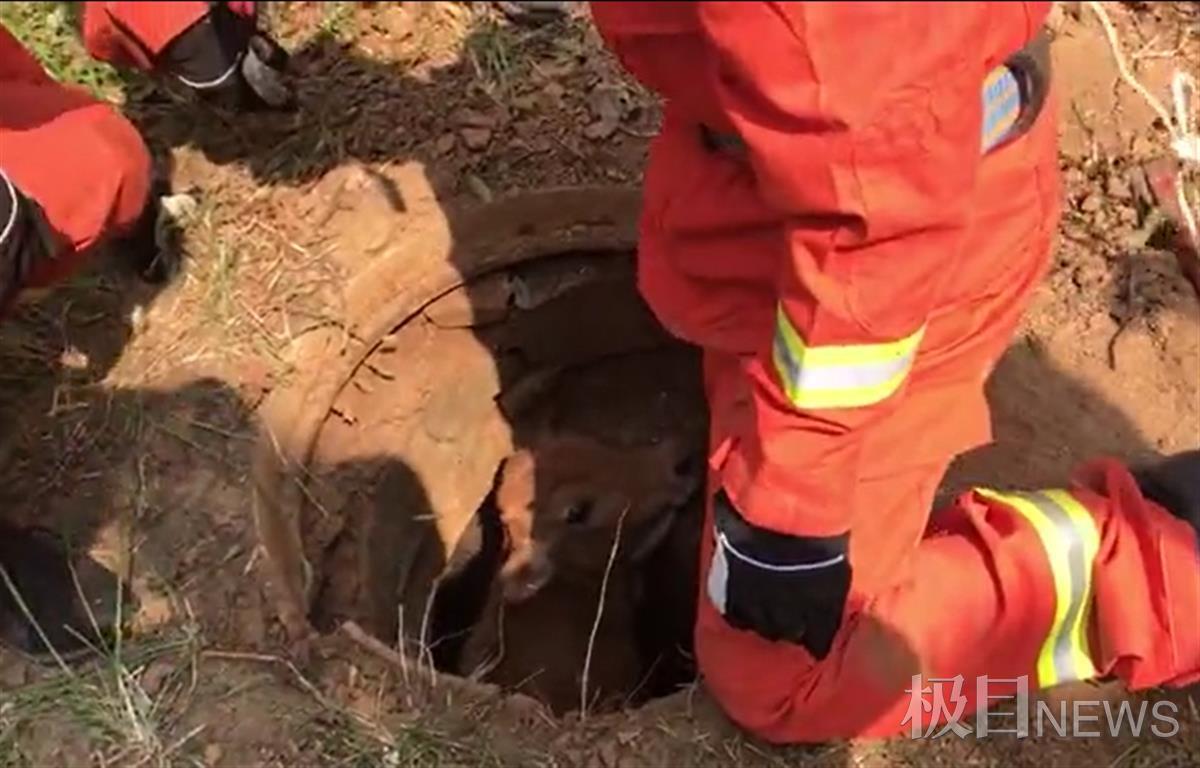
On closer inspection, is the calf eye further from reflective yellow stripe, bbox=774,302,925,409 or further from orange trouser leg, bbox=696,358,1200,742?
reflective yellow stripe, bbox=774,302,925,409

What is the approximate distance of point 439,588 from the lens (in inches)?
118

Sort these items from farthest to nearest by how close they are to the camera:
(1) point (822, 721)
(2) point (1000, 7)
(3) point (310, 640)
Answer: (3) point (310, 640) → (1) point (822, 721) → (2) point (1000, 7)

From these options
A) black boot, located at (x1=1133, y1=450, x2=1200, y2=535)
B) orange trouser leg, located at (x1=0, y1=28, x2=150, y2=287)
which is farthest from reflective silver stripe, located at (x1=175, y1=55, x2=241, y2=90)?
black boot, located at (x1=1133, y1=450, x2=1200, y2=535)

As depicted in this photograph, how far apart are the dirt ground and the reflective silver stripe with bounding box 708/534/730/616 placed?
0.80 feet

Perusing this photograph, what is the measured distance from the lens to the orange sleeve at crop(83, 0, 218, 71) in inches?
100

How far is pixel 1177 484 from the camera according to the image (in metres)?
2.26

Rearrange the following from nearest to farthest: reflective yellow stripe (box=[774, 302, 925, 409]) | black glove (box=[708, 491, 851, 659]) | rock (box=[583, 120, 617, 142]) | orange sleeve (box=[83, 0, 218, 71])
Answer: reflective yellow stripe (box=[774, 302, 925, 409]) < black glove (box=[708, 491, 851, 659]) < orange sleeve (box=[83, 0, 218, 71]) < rock (box=[583, 120, 617, 142])

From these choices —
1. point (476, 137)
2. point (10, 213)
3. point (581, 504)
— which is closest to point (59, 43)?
point (476, 137)

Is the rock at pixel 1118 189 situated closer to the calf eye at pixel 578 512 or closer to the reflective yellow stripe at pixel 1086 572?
the reflective yellow stripe at pixel 1086 572

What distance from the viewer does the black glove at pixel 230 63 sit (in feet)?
8.59

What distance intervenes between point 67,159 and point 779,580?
118 centimetres

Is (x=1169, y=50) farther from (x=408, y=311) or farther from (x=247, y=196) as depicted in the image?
(x=247, y=196)

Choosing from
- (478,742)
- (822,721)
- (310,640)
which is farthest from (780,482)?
(310,640)

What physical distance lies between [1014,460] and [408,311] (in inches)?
39.4
